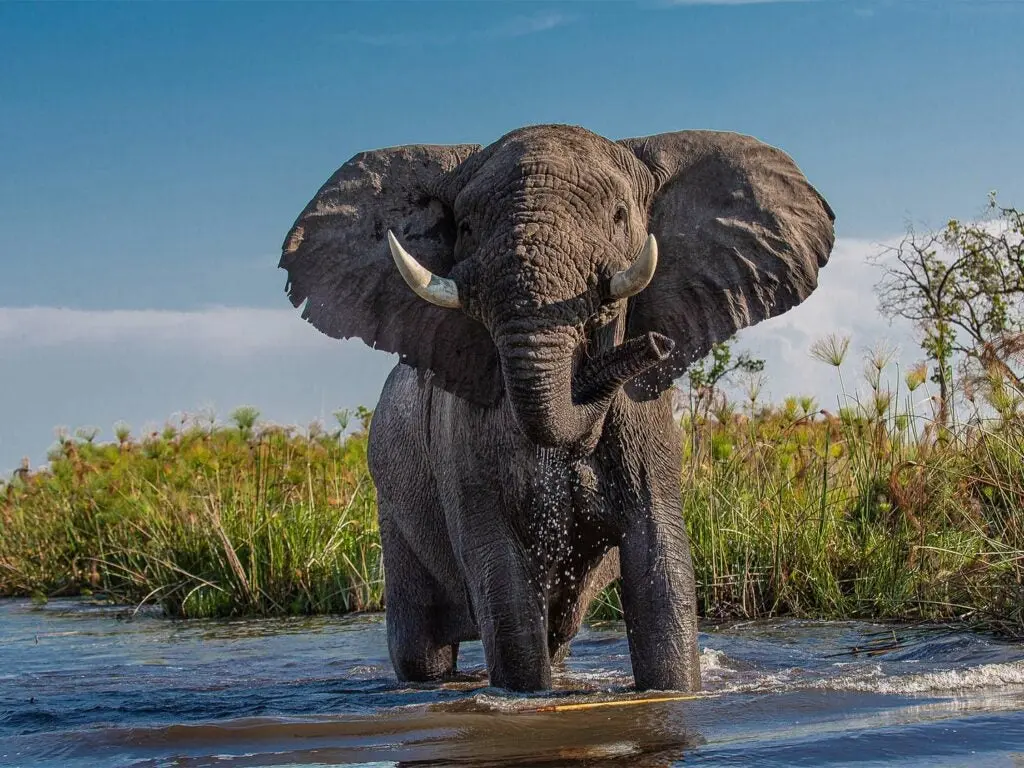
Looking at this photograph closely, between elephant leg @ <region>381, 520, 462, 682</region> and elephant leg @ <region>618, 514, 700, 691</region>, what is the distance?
1.95 meters

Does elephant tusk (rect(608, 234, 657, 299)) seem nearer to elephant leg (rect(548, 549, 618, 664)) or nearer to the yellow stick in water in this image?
elephant leg (rect(548, 549, 618, 664))

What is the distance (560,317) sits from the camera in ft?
16.8

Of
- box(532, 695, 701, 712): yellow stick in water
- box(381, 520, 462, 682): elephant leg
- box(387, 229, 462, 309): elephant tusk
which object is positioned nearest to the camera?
box(387, 229, 462, 309): elephant tusk

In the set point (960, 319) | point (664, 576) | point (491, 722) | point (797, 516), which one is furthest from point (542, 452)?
point (960, 319)

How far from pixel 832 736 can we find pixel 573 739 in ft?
2.92

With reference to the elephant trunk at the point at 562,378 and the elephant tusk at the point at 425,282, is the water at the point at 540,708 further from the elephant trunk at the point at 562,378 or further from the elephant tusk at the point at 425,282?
the elephant tusk at the point at 425,282

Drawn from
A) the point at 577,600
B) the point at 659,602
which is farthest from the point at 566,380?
the point at 577,600

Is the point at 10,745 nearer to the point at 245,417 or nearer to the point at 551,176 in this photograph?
the point at 551,176

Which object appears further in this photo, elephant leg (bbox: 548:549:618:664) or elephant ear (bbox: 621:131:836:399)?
elephant leg (bbox: 548:549:618:664)

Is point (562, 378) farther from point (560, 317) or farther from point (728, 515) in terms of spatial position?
point (728, 515)

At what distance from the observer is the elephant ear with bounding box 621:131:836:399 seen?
19.6 feet

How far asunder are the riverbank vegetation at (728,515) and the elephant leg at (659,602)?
244 cm

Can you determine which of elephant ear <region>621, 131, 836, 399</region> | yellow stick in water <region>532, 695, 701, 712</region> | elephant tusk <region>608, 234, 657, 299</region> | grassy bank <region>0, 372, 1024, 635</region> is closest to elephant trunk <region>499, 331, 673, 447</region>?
elephant tusk <region>608, 234, 657, 299</region>

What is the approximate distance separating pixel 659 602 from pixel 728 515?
13.8 ft
